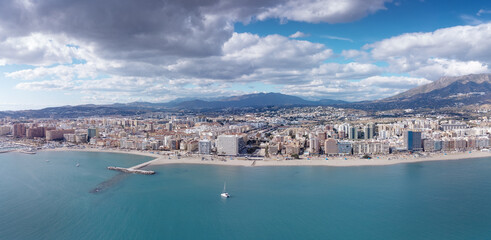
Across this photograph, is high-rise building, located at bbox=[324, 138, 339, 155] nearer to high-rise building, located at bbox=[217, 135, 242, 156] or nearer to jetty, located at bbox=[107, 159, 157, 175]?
high-rise building, located at bbox=[217, 135, 242, 156]

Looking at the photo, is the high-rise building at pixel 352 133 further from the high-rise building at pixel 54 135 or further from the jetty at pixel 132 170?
the high-rise building at pixel 54 135

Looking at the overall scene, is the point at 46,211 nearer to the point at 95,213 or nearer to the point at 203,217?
the point at 95,213

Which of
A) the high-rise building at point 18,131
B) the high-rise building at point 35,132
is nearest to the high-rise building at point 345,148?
the high-rise building at point 35,132

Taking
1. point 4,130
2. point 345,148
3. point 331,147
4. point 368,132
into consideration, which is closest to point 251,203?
point 331,147

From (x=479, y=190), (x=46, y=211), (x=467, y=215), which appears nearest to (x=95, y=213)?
(x=46, y=211)

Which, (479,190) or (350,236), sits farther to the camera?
(479,190)

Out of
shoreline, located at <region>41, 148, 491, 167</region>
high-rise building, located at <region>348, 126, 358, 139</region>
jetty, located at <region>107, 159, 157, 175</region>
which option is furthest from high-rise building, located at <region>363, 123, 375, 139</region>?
jetty, located at <region>107, 159, 157, 175</region>
